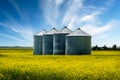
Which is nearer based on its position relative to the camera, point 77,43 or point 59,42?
point 77,43

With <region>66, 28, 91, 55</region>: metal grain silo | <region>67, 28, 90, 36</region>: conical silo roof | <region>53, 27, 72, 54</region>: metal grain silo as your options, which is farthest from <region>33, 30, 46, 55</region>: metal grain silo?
<region>67, 28, 90, 36</region>: conical silo roof

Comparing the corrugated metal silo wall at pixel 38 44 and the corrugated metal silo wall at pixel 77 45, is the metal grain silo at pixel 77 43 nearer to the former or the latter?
the corrugated metal silo wall at pixel 77 45

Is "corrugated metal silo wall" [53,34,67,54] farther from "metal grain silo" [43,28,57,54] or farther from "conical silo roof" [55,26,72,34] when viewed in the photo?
"metal grain silo" [43,28,57,54]

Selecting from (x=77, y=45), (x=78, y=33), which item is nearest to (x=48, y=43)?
(x=78, y=33)

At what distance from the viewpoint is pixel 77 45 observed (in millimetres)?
55219

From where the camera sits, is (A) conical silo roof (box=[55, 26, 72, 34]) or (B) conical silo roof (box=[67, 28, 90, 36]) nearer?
(B) conical silo roof (box=[67, 28, 90, 36])

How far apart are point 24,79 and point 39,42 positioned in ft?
160

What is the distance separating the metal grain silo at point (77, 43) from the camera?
5528 cm

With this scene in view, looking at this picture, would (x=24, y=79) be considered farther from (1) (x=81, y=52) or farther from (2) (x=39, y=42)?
(2) (x=39, y=42)

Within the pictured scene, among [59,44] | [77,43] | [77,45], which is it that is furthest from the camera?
[59,44]

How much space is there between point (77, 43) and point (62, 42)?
5.57m

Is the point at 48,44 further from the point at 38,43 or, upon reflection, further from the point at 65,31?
the point at 65,31

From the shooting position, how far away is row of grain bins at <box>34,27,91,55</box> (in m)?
55.6

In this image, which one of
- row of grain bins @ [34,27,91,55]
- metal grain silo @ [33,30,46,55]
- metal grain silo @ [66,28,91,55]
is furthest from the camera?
metal grain silo @ [33,30,46,55]
